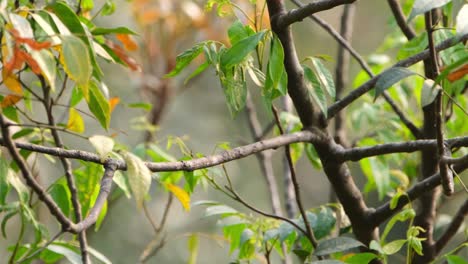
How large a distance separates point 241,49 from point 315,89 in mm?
160

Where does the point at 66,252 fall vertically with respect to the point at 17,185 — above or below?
below

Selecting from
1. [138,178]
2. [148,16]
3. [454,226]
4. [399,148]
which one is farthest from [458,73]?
[148,16]

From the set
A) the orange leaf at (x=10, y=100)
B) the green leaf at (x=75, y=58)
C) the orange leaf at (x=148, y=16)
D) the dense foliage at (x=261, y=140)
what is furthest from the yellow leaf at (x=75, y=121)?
the orange leaf at (x=148, y=16)

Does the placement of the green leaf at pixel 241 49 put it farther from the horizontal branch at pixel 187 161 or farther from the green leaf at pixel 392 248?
the green leaf at pixel 392 248

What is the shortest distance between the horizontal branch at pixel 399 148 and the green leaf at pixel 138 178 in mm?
341

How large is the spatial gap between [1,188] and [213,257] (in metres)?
2.07

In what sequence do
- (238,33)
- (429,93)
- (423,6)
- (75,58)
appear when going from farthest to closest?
(238,33) < (429,93) < (423,6) < (75,58)

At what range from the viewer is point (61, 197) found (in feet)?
3.89

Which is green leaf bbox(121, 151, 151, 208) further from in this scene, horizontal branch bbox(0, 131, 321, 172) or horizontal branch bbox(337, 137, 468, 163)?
Answer: horizontal branch bbox(337, 137, 468, 163)

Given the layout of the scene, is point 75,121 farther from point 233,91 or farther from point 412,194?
point 412,194

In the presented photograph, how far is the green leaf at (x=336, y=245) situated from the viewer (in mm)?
1117

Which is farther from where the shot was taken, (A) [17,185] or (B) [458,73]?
(A) [17,185]

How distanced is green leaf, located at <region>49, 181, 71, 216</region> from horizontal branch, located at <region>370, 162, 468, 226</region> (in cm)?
45

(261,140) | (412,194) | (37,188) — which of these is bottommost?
(412,194)
